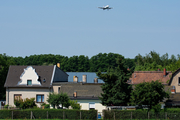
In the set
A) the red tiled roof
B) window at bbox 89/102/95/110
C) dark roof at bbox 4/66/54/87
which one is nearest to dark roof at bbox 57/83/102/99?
window at bbox 89/102/95/110

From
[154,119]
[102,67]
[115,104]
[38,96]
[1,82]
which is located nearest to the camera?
[154,119]

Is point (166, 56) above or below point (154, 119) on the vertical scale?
above

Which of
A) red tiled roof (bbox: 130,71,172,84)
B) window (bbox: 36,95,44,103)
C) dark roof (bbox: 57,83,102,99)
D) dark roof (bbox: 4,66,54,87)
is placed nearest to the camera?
dark roof (bbox: 57,83,102,99)

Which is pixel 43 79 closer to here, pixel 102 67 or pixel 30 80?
pixel 30 80

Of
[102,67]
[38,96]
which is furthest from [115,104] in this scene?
[102,67]

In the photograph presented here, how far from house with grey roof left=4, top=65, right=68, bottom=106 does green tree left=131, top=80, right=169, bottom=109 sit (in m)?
19.7

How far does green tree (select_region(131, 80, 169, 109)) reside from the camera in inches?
1444

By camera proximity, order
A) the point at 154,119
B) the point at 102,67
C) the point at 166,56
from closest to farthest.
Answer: the point at 154,119 < the point at 166,56 < the point at 102,67

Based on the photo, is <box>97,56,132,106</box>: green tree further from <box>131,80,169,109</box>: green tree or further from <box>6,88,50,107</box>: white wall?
<box>6,88,50,107</box>: white wall

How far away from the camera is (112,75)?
40.7 m

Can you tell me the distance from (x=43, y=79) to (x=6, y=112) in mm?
17540

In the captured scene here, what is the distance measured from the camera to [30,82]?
54625mm

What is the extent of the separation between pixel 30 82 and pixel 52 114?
18.7 metres

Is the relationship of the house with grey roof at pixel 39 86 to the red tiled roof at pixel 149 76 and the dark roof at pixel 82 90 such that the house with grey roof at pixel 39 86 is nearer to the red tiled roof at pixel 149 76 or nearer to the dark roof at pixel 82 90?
the dark roof at pixel 82 90
